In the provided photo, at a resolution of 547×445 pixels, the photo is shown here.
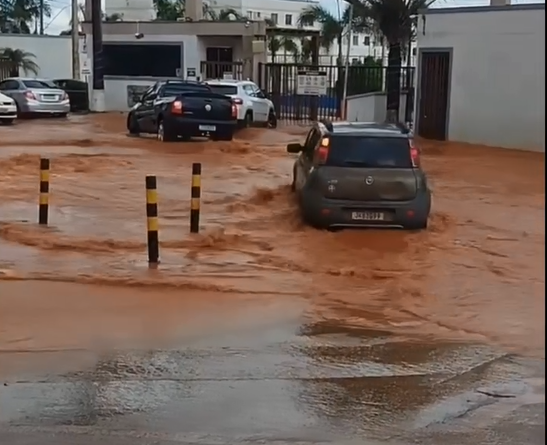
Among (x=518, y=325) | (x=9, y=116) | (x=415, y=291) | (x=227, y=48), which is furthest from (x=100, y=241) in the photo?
(x=227, y=48)

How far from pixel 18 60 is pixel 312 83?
2246 cm

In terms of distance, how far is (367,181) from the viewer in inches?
505

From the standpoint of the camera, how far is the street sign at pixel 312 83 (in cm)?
3469

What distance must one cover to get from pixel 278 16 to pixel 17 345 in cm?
8348

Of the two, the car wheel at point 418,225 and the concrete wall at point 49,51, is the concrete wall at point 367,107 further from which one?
the concrete wall at point 49,51

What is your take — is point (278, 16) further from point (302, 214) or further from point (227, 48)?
point (302, 214)

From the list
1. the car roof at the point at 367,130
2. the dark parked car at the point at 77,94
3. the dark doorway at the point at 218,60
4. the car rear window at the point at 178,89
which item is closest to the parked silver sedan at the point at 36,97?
the dark parked car at the point at 77,94

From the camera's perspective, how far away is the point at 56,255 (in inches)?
476

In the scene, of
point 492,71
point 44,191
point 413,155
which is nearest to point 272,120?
point 492,71

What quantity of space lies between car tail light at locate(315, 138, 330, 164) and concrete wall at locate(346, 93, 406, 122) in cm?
2253

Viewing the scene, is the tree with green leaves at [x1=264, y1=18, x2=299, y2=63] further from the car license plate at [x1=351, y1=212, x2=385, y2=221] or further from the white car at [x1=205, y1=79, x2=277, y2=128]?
the car license plate at [x1=351, y1=212, x2=385, y2=221]

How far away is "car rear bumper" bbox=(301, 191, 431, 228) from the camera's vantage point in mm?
12945

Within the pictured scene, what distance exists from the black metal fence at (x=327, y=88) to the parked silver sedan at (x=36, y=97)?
7.98 m

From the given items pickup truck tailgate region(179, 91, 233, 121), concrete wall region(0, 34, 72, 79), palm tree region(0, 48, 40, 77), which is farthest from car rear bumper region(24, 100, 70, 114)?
concrete wall region(0, 34, 72, 79)
